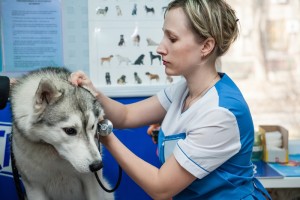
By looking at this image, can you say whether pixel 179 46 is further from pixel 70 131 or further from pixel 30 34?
pixel 30 34

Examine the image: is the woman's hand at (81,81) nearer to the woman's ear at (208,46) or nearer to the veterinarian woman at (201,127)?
the veterinarian woman at (201,127)

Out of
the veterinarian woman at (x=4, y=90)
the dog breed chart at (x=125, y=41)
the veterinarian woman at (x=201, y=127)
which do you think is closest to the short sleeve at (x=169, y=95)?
the veterinarian woman at (x=201, y=127)

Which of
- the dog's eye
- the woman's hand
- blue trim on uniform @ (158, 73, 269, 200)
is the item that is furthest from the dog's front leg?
blue trim on uniform @ (158, 73, 269, 200)

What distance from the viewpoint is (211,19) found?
115 centimetres

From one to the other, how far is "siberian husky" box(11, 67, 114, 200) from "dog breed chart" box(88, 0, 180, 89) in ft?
1.39

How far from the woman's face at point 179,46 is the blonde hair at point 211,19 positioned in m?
0.02

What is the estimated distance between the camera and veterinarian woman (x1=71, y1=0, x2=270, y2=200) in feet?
3.71

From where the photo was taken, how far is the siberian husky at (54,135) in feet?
3.93

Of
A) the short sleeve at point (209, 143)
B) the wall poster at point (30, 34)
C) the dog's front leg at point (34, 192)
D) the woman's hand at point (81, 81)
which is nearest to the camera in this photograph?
the short sleeve at point (209, 143)

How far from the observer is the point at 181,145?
1.15m

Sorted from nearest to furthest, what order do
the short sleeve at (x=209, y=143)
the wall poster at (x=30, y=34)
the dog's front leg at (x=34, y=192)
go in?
1. the short sleeve at (x=209, y=143)
2. the dog's front leg at (x=34, y=192)
3. the wall poster at (x=30, y=34)

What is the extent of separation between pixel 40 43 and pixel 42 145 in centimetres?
68

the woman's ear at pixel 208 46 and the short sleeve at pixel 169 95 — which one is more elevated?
the woman's ear at pixel 208 46

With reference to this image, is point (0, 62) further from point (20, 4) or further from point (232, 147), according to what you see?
point (232, 147)
